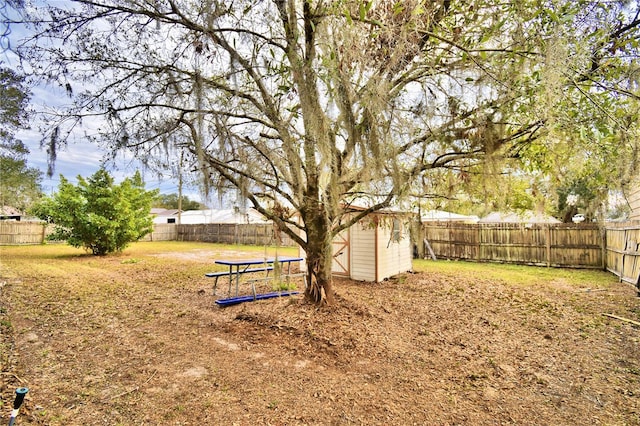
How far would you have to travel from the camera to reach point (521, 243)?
11.2m

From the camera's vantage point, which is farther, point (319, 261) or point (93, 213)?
point (93, 213)

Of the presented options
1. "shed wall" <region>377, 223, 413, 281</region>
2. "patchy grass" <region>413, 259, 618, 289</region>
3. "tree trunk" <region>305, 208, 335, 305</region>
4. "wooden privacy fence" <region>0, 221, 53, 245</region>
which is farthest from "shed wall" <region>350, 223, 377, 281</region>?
"wooden privacy fence" <region>0, 221, 53, 245</region>

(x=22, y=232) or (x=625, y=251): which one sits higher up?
(x=22, y=232)

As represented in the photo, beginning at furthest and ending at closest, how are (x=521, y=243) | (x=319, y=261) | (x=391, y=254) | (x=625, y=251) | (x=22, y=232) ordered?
(x=22, y=232) < (x=521, y=243) < (x=391, y=254) < (x=625, y=251) < (x=319, y=261)

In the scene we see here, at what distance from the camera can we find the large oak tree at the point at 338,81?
2865mm

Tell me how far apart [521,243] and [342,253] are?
6922mm

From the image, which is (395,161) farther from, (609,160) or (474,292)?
(474,292)

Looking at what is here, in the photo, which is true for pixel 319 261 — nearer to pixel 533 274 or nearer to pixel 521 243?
pixel 533 274

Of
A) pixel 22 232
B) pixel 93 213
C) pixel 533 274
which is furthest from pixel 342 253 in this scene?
pixel 22 232

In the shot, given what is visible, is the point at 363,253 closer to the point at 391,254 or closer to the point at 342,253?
the point at 342,253

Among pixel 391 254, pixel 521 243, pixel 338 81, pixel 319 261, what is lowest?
pixel 391 254

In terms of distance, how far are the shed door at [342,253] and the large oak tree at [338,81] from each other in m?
4.38

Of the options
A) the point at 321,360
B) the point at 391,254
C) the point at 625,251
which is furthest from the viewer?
the point at 391,254

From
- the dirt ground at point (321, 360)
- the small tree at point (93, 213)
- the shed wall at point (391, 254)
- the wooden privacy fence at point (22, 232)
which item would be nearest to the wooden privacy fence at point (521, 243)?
the shed wall at point (391, 254)
